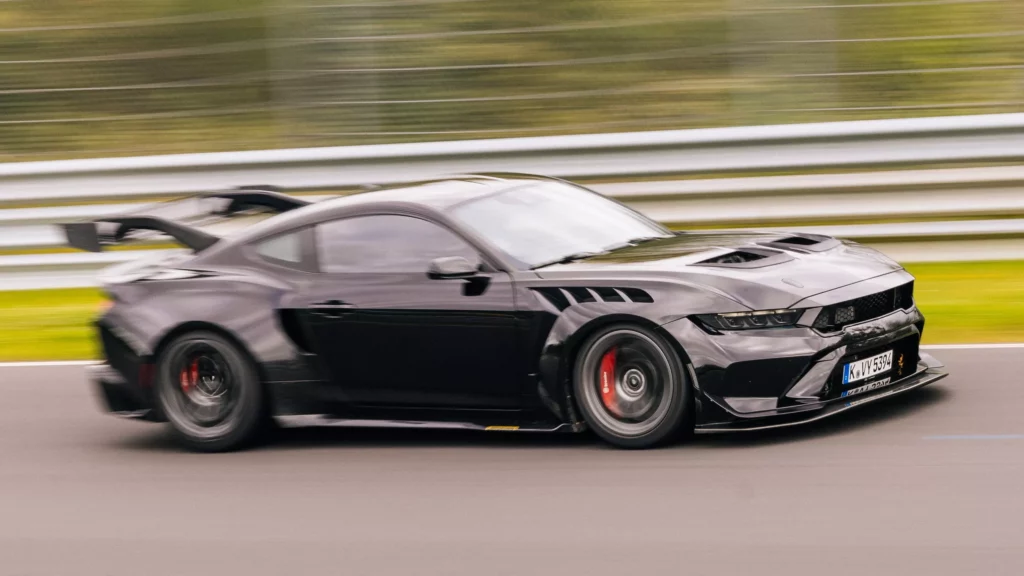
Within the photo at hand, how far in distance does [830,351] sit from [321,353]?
2.44m

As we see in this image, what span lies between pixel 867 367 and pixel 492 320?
1.69 m

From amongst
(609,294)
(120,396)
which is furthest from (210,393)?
(609,294)

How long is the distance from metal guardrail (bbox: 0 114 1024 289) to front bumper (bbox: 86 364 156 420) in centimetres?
445

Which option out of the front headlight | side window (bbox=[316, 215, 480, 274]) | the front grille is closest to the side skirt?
side window (bbox=[316, 215, 480, 274])

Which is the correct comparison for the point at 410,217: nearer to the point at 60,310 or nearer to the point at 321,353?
the point at 321,353

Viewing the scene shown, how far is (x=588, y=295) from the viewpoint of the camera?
6.70 metres

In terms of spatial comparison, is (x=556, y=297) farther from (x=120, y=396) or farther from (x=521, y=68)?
(x=521, y=68)

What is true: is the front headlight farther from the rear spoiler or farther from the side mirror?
the rear spoiler

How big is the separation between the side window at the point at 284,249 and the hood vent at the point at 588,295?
139 centimetres

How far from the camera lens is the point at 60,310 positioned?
39.8 ft

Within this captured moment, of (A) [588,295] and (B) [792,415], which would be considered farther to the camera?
(A) [588,295]

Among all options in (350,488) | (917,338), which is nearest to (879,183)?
(917,338)

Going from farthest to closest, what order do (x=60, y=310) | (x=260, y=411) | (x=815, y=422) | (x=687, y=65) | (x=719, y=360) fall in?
(x=687, y=65)
(x=60, y=310)
(x=260, y=411)
(x=815, y=422)
(x=719, y=360)

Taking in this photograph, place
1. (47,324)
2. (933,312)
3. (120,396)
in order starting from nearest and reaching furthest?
(120,396), (933,312), (47,324)
